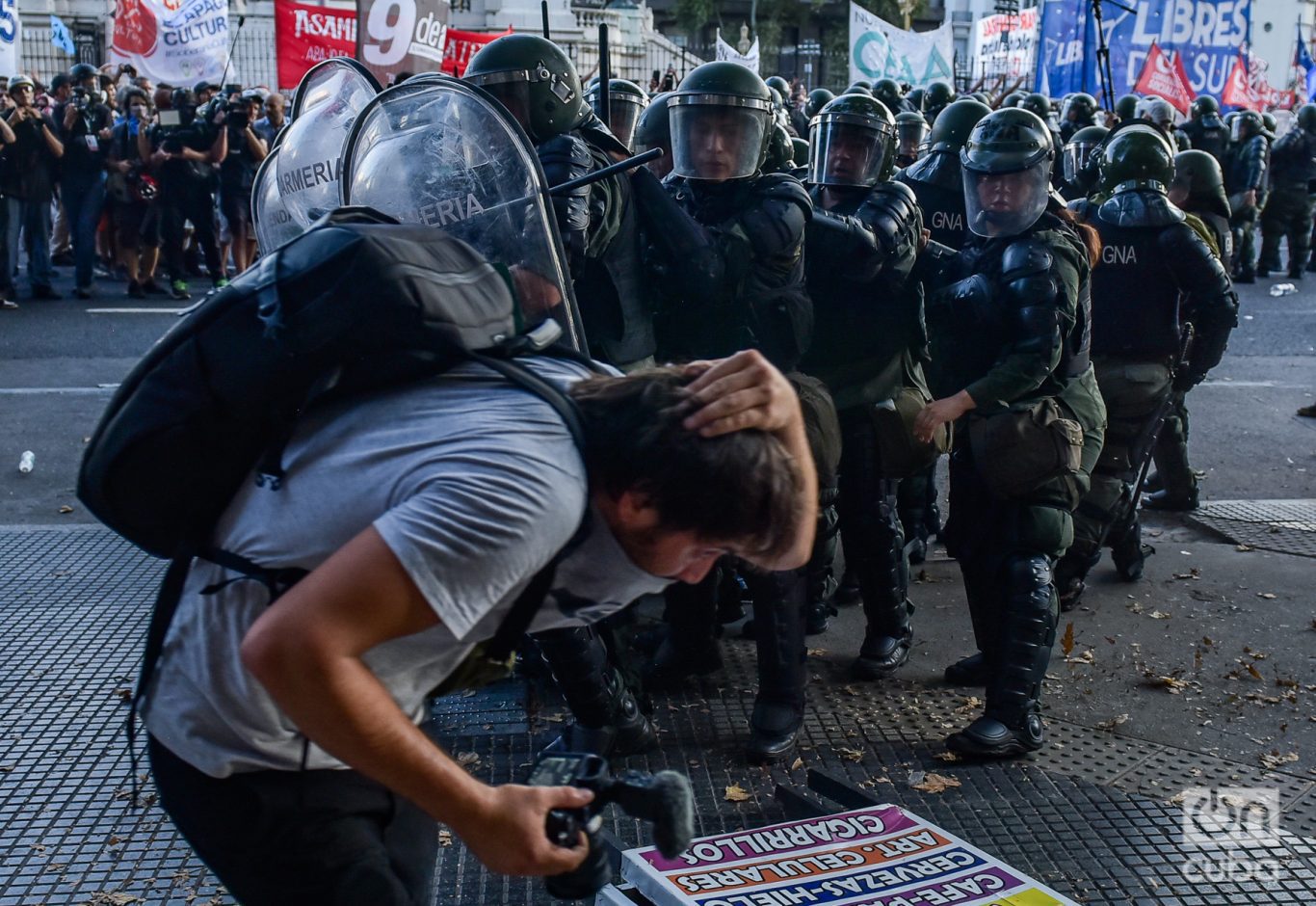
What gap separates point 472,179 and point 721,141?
4.95 ft

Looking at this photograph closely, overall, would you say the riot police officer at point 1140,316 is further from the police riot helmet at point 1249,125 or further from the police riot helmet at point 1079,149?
the police riot helmet at point 1249,125

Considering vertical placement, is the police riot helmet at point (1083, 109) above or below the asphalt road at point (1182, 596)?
above

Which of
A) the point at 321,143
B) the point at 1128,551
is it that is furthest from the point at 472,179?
the point at 1128,551

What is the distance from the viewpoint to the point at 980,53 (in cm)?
2664

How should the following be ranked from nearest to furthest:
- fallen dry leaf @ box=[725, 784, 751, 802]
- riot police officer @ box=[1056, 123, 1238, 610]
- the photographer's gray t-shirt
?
the photographer's gray t-shirt < fallen dry leaf @ box=[725, 784, 751, 802] < riot police officer @ box=[1056, 123, 1238, 610]

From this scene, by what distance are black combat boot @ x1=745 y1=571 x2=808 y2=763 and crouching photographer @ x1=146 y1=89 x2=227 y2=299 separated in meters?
10.3

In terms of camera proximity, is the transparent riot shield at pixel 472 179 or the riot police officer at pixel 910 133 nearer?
the transparent riot shield at pixel 472 179

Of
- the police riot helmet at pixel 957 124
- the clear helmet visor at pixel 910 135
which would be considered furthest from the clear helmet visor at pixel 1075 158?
the police riot helmet at pixel 957 124

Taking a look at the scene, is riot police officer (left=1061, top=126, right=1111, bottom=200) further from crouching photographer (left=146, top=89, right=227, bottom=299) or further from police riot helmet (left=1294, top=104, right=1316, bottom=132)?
police riot helmet (left=1294, top=104, right=1316, bottom=132)

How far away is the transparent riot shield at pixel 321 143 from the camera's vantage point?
343cm

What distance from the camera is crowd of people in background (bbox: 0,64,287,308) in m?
12.1

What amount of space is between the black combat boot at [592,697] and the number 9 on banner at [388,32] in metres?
7.15

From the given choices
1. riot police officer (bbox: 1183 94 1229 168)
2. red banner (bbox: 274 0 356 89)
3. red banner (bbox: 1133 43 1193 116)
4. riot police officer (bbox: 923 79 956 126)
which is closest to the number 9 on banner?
red banner (bbox: 274 0 356 89)

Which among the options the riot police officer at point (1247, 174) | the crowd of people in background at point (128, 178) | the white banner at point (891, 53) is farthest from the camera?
the white banner at point (891, 53)
